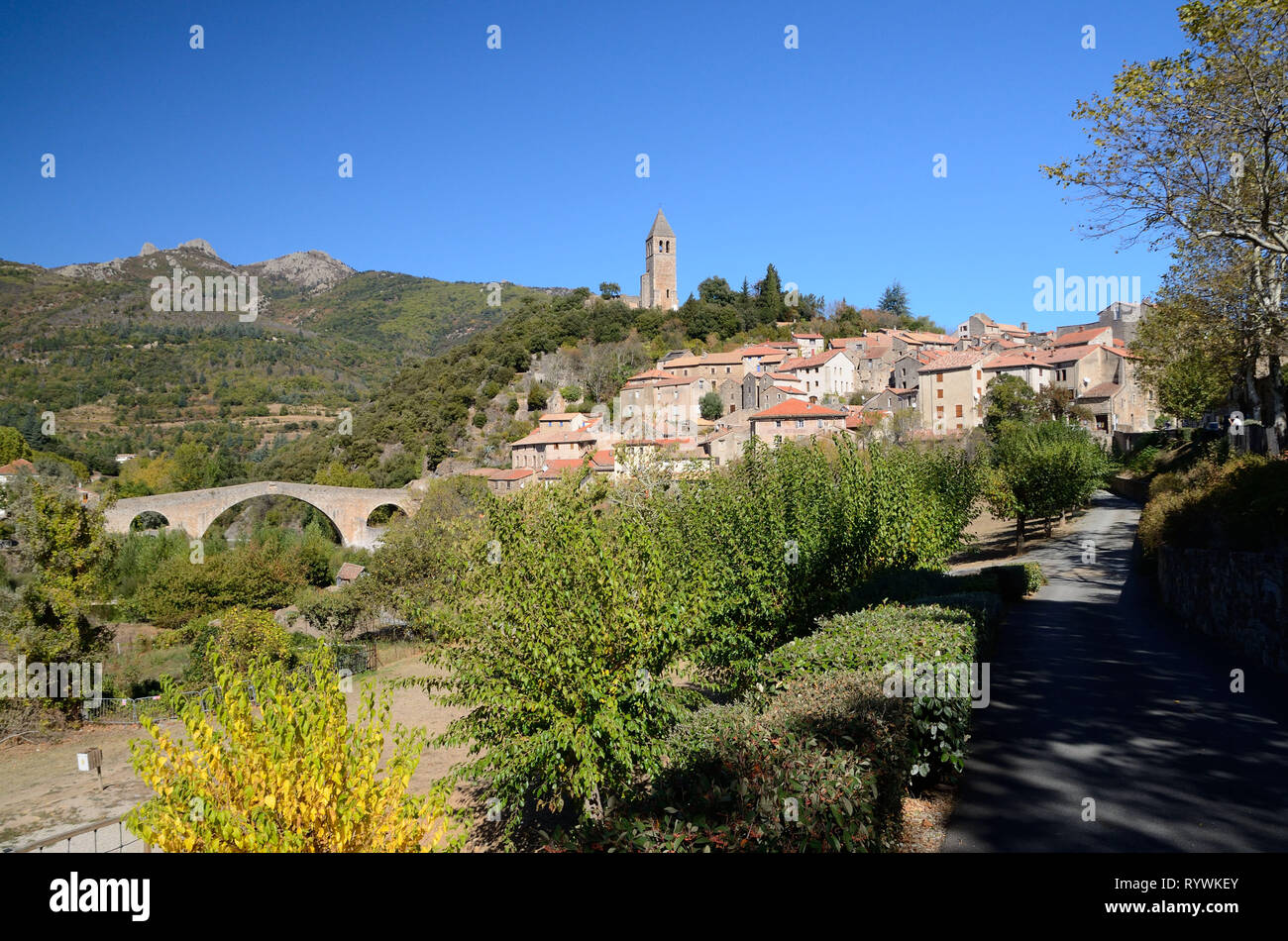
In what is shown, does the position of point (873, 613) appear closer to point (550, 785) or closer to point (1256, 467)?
point (550, 785)

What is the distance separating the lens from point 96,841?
41.1 ft

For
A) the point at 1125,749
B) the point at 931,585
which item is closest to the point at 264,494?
the point at 931,585

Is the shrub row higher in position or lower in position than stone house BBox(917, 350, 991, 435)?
lower

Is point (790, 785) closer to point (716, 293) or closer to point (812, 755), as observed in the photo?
point (812, 755)

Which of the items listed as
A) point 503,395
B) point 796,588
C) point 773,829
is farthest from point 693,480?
point 503,395

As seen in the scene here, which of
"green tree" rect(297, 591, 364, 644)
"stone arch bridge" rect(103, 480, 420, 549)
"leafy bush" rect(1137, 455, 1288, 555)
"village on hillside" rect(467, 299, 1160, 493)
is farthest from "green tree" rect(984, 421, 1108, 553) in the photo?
"stone arch bridge" rect(103, 480, 420, 549)

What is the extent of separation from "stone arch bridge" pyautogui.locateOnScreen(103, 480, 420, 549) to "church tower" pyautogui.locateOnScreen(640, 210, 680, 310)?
222 feet

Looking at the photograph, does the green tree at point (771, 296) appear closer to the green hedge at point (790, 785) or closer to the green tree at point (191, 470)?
the green tree at point (191, 470)

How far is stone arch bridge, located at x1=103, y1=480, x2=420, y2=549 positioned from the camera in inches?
2219

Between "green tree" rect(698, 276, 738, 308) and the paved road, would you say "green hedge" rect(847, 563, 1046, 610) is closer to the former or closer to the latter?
the paved road

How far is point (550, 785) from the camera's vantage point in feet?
34.6

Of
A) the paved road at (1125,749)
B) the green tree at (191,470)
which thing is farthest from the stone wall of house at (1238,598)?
the green tree at (191,470)

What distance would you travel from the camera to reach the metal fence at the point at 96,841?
12383 millimetres

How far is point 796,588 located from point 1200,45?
1079 cm
